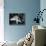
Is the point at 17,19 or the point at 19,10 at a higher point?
the point at 19,10

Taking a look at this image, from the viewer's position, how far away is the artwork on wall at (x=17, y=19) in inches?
221

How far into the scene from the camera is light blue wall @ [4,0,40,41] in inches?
220

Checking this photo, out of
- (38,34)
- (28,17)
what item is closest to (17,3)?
(28,17)

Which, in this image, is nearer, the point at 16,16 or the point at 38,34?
the point at 38,34

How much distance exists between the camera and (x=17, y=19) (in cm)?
564

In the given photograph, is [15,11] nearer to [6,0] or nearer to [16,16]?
[16,16]

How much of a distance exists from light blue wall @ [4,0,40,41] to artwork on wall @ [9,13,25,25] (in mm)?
124

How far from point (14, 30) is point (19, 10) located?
85 cm

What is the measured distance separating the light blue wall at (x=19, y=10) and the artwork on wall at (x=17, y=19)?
0.12 metres

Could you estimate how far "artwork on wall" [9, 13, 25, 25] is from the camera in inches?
221

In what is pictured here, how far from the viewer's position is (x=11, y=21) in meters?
5.63

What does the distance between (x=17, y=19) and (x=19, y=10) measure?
38 cm

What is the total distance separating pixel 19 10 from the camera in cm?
562

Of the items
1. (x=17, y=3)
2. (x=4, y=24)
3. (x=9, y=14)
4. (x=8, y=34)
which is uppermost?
(x=17, y=3)
